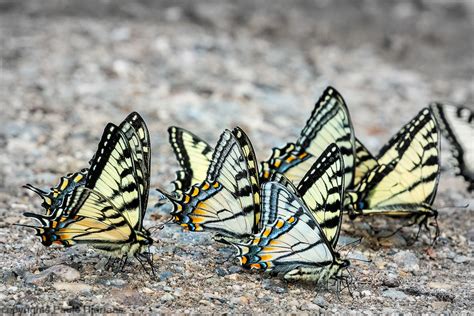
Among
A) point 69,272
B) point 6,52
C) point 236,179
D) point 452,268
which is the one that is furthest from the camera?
point 6,52

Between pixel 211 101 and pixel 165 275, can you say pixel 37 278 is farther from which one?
pixel 211 101

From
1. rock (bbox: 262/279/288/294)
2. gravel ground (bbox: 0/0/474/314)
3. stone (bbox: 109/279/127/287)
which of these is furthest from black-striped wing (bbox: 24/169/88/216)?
rock (bbox: 262/279/288/294)

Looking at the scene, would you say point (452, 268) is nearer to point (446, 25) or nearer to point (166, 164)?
point (166, 164)

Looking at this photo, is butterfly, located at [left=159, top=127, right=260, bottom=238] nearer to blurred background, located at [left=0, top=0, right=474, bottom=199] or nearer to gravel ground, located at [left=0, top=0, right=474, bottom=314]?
gravel ground, located at [left=0, top=0, right=474, bottom=314]

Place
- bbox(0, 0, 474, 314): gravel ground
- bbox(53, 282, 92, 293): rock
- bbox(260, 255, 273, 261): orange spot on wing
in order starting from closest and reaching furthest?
bbox(53, 282, 92, 293): rock < bbox(0, 0, 474, 314): gravel ground < bbox(260, 255, 273, 261): orange spot on wing

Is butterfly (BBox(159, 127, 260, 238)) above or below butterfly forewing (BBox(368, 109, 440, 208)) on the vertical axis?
below

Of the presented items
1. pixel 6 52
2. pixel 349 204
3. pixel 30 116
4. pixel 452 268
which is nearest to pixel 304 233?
pixel 349 204

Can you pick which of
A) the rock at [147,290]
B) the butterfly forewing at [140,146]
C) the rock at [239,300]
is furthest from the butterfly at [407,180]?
the rock at [147,290]
